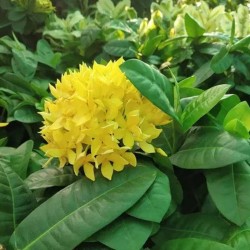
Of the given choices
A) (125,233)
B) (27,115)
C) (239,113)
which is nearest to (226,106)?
(239,113)

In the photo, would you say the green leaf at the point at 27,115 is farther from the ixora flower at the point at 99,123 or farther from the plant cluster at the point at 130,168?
the ixora flower at the point at 99,123

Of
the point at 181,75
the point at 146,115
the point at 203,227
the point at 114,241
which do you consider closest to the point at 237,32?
the point at 181,75

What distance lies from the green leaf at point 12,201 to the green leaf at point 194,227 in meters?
0.34

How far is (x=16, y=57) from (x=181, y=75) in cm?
69

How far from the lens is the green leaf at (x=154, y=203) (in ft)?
3.42

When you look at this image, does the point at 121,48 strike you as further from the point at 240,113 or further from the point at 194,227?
the point at 194,227

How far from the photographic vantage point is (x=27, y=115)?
1729 mm

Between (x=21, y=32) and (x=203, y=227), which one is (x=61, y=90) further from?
(x=21, y=32)

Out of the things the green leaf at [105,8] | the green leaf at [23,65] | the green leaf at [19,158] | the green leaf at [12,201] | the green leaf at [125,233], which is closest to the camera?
the green leaf at [125,233]

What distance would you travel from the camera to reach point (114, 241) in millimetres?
1027

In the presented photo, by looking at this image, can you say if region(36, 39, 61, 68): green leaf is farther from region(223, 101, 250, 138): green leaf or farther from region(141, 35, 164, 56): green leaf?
region(223, 101, 250, 138): green leaf

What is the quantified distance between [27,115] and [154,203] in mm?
826

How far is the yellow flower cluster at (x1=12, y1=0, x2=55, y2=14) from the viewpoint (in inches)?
92.4

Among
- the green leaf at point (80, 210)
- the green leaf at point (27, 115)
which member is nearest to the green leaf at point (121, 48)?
the green leaf at point (27, 115)
